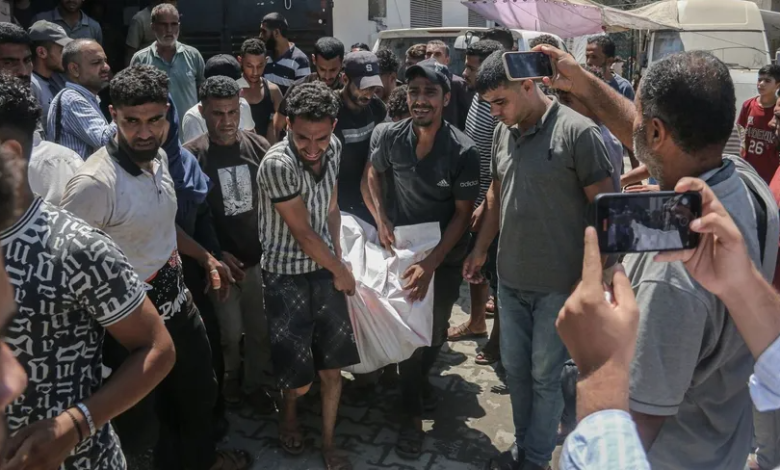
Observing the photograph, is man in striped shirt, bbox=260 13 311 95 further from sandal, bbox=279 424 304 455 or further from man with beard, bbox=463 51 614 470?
sandal, bbox=279 424 304 455

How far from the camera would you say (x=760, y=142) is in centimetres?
582

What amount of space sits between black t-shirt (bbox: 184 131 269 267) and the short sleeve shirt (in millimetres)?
1884

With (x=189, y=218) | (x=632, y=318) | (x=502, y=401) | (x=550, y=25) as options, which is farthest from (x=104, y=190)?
(x=550, y=25)

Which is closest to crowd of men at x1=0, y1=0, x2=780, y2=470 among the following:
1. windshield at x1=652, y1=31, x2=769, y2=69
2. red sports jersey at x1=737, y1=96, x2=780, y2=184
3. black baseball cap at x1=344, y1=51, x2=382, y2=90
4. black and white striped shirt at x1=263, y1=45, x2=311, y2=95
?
black baseball cap at x1=344, y1=51, x2=382, y2=90

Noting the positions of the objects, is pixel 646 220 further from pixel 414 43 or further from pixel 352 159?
pixel 414 43

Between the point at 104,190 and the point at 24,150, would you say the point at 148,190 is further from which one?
the point at 24,150

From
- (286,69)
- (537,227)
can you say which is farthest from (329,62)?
(537,227)

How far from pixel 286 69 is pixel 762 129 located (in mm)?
4255

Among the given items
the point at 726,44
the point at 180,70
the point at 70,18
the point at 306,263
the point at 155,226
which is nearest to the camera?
the point at 155,226

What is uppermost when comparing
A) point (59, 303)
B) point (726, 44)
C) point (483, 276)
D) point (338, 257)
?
point (726, 44)

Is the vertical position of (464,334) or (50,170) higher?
(50,170)

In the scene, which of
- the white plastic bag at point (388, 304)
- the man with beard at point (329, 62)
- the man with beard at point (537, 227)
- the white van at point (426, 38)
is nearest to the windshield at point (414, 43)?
the white van at point (426, 38)

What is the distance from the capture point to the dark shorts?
3.23m

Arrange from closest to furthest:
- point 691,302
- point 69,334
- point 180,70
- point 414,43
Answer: point 691,302 → point 69,334 → point 180,70 → point 414,43
